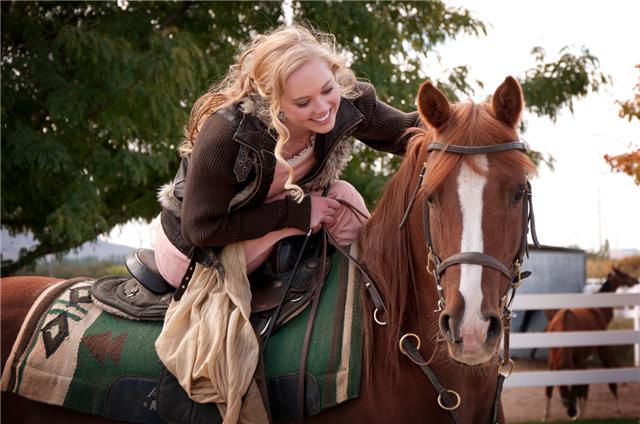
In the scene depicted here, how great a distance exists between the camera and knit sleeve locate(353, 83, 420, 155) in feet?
10.5

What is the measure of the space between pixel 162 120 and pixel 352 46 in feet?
8.50

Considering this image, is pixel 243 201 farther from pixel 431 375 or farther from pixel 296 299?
pixel 431 375

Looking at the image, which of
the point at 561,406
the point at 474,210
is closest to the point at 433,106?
the point at 474,210

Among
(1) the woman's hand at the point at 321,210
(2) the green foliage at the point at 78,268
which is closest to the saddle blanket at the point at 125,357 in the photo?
(1) the woman's hand at the point at 321,210

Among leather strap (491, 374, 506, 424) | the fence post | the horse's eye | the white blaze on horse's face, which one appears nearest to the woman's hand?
the white blaze on horse's face

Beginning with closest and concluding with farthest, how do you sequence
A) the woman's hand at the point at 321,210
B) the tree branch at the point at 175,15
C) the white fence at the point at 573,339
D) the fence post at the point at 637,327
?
the woman's hand at the point at 321,210 < the tree branch at the point at 175,15 < the white fence at the point at 573,339 < the fence post at the point at 637,327

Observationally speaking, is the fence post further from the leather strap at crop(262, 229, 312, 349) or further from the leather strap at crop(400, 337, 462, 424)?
the leather strap at crop(262, 229, 312, 349)

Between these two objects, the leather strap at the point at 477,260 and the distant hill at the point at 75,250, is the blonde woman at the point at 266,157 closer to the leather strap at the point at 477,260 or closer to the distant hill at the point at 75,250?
the leather strap at the point at 477,260

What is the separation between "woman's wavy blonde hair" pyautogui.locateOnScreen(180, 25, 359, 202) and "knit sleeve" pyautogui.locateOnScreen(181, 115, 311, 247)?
106 millimetres

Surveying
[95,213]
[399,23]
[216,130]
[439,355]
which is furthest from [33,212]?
[439,355]

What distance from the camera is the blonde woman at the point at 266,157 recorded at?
2.69 m

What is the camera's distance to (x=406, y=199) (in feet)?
8.87

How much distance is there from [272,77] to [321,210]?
53 cm

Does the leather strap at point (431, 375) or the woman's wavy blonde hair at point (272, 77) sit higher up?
the woman's wavy blonde hair at point (272, 77)
